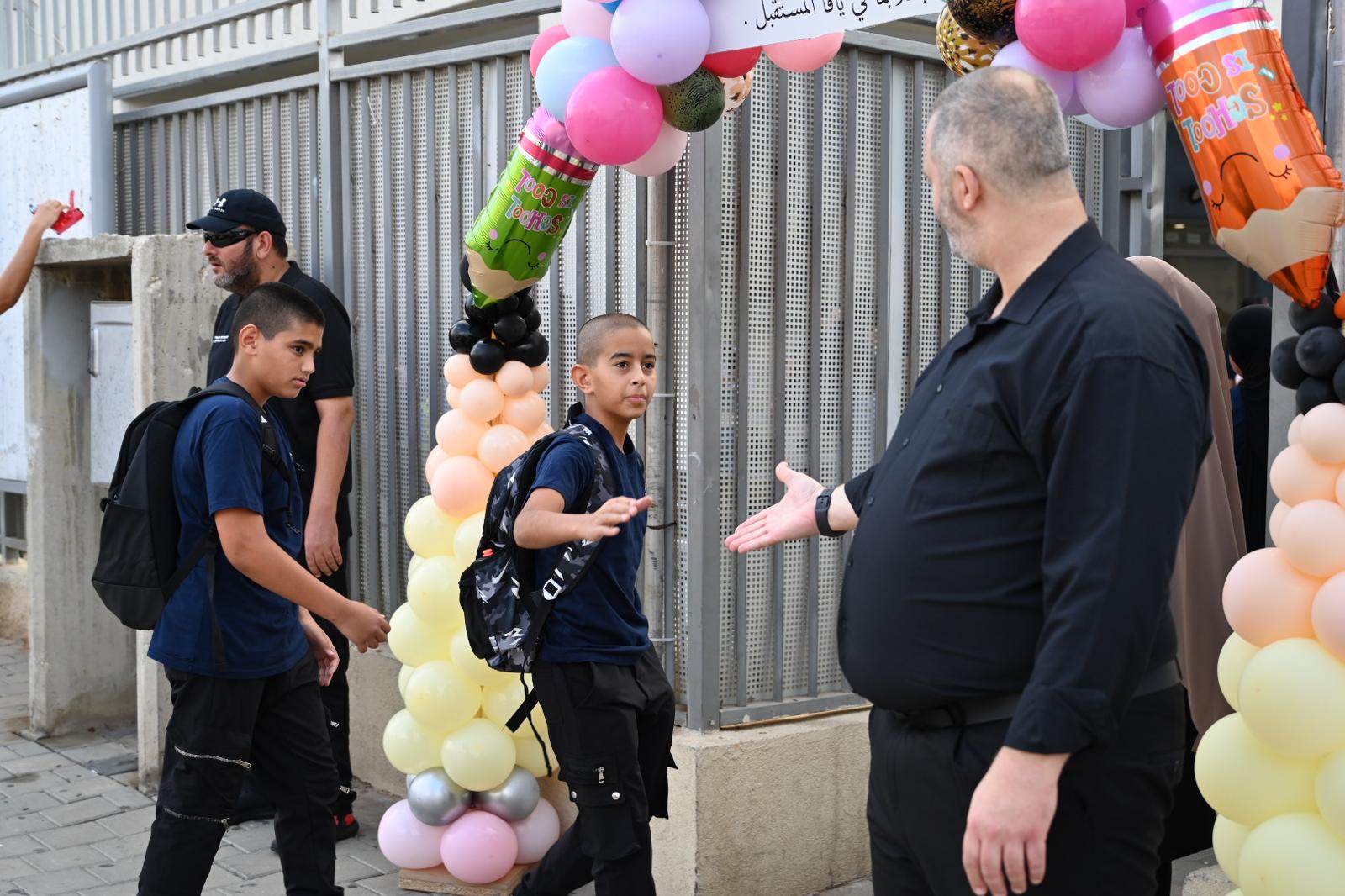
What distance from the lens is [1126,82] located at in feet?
10.5

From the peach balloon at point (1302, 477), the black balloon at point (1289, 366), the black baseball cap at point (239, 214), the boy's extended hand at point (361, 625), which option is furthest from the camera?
the black baseball cap at point (239, 214)

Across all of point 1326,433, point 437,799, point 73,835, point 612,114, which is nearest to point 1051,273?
point 1326,433

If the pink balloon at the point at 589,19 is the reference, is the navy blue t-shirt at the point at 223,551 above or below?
below

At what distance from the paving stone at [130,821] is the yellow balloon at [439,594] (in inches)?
62.0

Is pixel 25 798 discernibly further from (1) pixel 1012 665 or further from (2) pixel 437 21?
(1) pixel 1012 665

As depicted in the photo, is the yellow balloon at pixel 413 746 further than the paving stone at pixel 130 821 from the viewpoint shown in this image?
No

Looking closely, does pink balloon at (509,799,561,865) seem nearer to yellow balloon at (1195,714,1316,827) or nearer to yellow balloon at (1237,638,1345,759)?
yellow balloon at (1195,714,1316,827)

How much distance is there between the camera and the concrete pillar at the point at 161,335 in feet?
19.6

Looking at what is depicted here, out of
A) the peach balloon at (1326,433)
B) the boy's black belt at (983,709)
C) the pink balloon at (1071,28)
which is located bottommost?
the boy's black belt at (983,709)

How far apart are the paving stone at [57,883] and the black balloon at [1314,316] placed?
4161mm

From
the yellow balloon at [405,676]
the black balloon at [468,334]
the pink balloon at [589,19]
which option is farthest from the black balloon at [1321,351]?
the yellow balloon at [405,676]

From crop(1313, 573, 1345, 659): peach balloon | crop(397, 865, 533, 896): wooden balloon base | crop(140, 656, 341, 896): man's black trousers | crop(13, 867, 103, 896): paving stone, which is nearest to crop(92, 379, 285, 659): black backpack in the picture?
crop(140, 656, 341, 896): man's black trousers

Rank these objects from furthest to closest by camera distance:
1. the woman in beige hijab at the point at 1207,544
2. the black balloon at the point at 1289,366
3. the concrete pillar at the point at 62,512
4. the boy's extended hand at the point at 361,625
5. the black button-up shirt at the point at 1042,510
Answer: the concrete pillar at the point at 62,512 < the boy's extended hand at the point at 361,625 < the woman in beige hijab at the point at 1207,544 < the black balloon at the point at 1289,366 < the black button-up shirt at the point at 1042,510

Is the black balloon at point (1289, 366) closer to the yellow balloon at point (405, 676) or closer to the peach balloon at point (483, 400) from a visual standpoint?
the peach balloon at point (483, 400)
